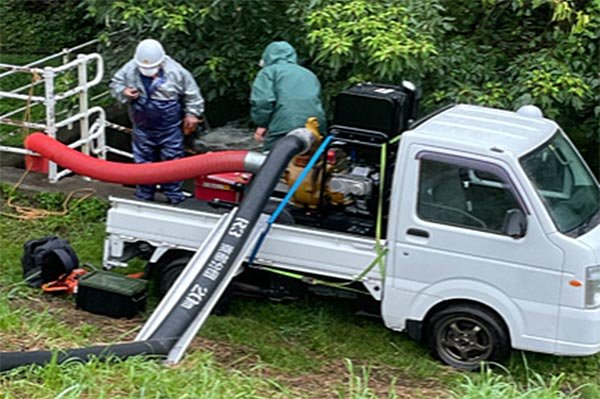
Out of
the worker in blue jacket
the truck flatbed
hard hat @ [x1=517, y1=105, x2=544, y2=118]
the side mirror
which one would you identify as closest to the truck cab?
the side mirror

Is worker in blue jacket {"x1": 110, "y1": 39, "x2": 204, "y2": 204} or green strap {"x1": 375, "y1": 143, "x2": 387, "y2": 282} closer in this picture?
green strap {"x1": 375, "y1": 143, "x2": 387, "y2": 282}

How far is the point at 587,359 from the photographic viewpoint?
7285 mm

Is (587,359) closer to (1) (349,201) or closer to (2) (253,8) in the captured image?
(1) (349,201)

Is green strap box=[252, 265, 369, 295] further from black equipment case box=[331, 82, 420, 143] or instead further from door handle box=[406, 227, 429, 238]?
black equipment case box=[331, 82, 420, 143]

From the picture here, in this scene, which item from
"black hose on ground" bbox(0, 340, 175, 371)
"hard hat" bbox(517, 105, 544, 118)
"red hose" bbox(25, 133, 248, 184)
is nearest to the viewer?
"black hose on ground" bbox(0, 340, 175, 371)

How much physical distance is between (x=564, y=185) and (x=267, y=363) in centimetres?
241

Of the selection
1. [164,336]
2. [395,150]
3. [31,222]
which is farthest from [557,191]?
[31,222]

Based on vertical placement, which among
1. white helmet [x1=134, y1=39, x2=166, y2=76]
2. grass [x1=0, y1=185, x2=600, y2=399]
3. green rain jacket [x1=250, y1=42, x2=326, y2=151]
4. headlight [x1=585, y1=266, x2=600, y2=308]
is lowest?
grass [x1=0, y1=185, x2=600, y2=399]

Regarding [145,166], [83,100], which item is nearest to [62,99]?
[83,100]

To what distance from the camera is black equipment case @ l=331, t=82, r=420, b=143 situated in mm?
7172

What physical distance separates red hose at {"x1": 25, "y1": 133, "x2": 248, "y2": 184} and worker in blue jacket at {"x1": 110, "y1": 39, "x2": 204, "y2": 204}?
0.54 m

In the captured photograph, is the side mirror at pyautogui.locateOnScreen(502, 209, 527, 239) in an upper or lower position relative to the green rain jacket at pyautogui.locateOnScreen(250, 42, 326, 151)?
lower

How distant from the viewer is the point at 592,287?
655 cm

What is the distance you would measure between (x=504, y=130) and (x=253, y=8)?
11.3 ft
